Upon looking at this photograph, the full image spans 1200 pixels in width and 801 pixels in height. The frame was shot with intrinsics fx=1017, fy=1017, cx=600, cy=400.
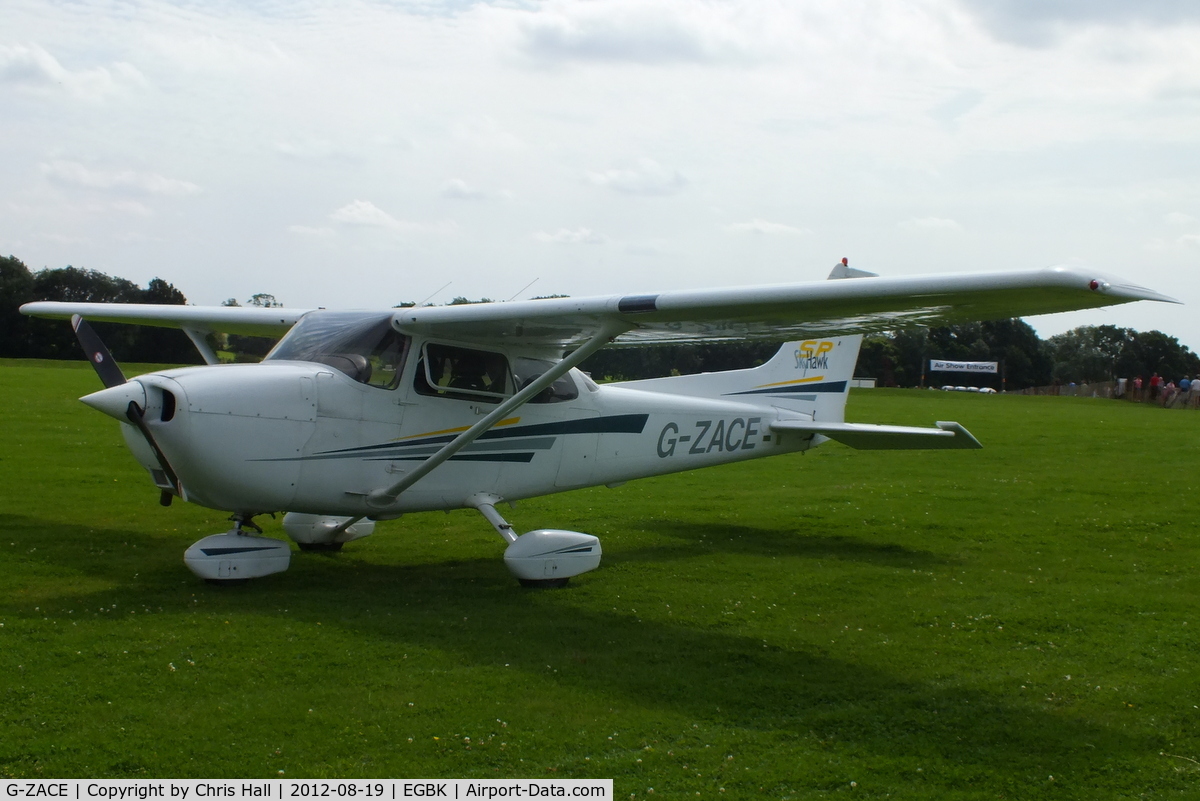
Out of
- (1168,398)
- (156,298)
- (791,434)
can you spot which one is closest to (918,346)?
(1168,398)

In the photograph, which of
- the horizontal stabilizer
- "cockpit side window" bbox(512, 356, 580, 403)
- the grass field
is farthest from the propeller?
the horizontal stabilizer

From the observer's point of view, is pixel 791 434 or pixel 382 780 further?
pixel 791 434

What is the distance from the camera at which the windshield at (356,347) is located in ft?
27.6

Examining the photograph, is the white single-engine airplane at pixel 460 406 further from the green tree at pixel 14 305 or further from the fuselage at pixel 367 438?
the green tree at pixel 14 305

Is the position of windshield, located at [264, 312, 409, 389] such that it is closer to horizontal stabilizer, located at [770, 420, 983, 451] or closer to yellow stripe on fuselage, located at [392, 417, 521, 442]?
yellow stripe on fuselage, located at [392, 417, 521, 442]

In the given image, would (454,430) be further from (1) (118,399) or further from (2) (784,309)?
(2) (784,309)

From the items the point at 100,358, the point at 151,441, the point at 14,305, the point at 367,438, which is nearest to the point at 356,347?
the point at 367,438

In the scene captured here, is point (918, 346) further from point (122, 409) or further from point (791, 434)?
point (122, 409)

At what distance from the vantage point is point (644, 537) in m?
11.3

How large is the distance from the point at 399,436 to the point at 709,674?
143 inches

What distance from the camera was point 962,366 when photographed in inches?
3159

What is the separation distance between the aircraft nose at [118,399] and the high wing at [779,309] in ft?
7.08

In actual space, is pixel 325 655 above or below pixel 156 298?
below

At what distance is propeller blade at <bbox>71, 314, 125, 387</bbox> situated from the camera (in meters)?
8.43
